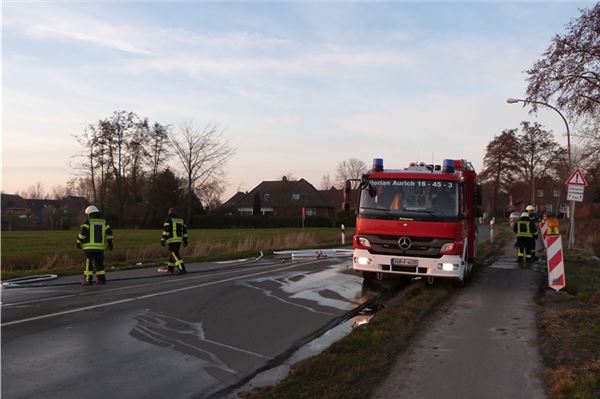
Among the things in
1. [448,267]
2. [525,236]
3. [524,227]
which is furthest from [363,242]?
[525,236]

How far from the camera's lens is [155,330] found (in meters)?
7.57

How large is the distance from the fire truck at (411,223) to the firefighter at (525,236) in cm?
600

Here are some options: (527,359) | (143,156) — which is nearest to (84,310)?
(527,359)

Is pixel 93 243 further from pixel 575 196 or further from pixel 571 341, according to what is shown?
pixel 575 196

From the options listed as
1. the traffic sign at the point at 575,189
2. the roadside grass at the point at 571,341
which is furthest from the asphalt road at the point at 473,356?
the traffic sign at the point at 575,189

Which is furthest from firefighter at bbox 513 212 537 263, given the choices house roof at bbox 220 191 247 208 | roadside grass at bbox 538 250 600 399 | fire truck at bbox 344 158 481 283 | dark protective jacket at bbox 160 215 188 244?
house roof at bbox 220 191 247 208

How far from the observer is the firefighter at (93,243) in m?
12.2

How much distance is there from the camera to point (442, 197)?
1169 centimetres

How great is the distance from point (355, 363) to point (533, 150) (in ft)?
236

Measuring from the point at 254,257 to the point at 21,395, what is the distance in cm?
1656

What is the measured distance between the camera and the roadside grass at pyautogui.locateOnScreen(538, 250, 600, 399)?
505 cm

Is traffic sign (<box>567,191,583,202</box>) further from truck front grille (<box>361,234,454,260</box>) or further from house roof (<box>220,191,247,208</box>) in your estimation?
house roof (<box>220,191,247,208</box>)

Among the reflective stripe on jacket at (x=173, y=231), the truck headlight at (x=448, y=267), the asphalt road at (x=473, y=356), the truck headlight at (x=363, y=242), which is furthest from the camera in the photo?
the reflective stripe on jacket at (x=173, y=231)

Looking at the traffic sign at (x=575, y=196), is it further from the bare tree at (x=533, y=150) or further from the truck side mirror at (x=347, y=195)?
the bare tree at (x=533, y=150)
